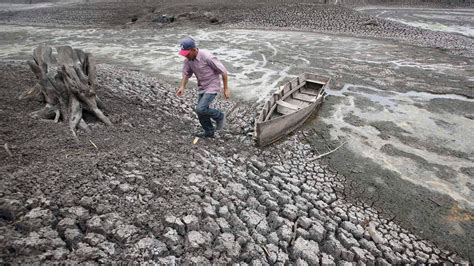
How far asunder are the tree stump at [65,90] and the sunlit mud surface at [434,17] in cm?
1889

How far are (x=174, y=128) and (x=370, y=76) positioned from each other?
7707 mm

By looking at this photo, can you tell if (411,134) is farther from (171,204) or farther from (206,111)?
(171,204)

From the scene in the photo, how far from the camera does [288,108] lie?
25.4 ft

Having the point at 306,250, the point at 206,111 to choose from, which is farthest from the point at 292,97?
the point at 306,250

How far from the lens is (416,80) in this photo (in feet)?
33.9

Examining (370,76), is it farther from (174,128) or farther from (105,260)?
(105,260)

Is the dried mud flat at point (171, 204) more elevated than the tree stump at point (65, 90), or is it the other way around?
the tree stump at point (65, 90)

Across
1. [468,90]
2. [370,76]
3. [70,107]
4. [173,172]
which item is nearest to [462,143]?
[468,90]

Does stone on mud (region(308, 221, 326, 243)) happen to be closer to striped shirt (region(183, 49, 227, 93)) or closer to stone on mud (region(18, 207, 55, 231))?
striped shirt (region(183, 49, 227, 93))

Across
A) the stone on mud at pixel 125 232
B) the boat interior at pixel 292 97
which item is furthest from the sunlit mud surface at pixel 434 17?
the stone on mud at pixel 125 232

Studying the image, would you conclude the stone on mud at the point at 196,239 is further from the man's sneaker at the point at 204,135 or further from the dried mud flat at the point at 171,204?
the man's sneaker at the point at 204,135

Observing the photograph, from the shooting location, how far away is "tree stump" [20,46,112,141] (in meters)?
5.38

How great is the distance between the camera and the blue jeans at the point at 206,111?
576cm

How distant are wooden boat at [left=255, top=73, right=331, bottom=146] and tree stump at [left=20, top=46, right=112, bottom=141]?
10.2 ft
